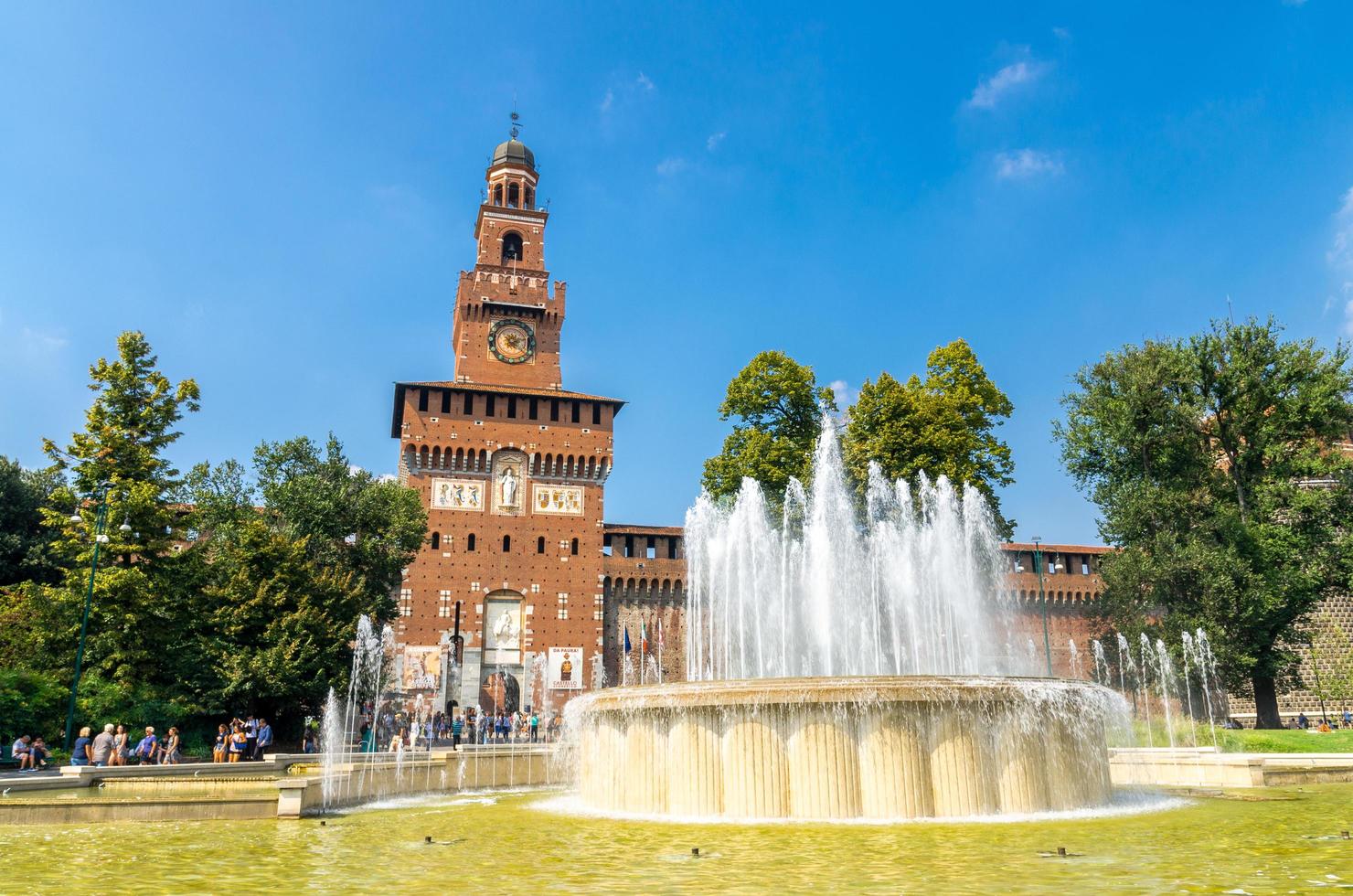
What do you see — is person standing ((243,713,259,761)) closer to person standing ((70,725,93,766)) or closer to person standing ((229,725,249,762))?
person standing ((229,725,249,762))

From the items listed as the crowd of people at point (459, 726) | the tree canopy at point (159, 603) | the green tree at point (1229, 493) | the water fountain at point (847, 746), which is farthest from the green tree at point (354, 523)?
the green tree at point (1229, 493)

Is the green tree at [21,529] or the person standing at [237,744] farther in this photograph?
the green tree at [21,529]

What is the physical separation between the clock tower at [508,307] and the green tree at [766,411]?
584 inches

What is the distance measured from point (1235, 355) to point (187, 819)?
92.2ft

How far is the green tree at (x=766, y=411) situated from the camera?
28.0 metres

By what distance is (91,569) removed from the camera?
20922mm

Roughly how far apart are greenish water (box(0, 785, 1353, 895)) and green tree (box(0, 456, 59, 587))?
2843 cm

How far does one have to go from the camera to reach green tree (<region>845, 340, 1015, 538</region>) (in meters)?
26.3

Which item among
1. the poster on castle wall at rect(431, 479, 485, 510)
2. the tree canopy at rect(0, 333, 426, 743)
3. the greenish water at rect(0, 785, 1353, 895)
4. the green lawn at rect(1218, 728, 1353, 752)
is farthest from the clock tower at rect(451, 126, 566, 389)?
the greenish water at rect(0, 785, 1353, 895)

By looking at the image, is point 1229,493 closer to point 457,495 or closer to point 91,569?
point 457,495

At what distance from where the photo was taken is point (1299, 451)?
25781 mm

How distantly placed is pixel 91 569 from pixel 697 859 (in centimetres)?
1991

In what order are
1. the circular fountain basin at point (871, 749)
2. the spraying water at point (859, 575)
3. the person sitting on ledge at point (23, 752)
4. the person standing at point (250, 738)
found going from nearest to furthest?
the circular fountain basin at point (871, 749), the person sitting on ledge at point (23, 752), the person standing at point (250, 738), the spraying water at point (859, 575)

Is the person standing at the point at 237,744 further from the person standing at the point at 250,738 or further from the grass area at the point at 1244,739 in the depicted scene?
the grass area at the point at 1244,739
